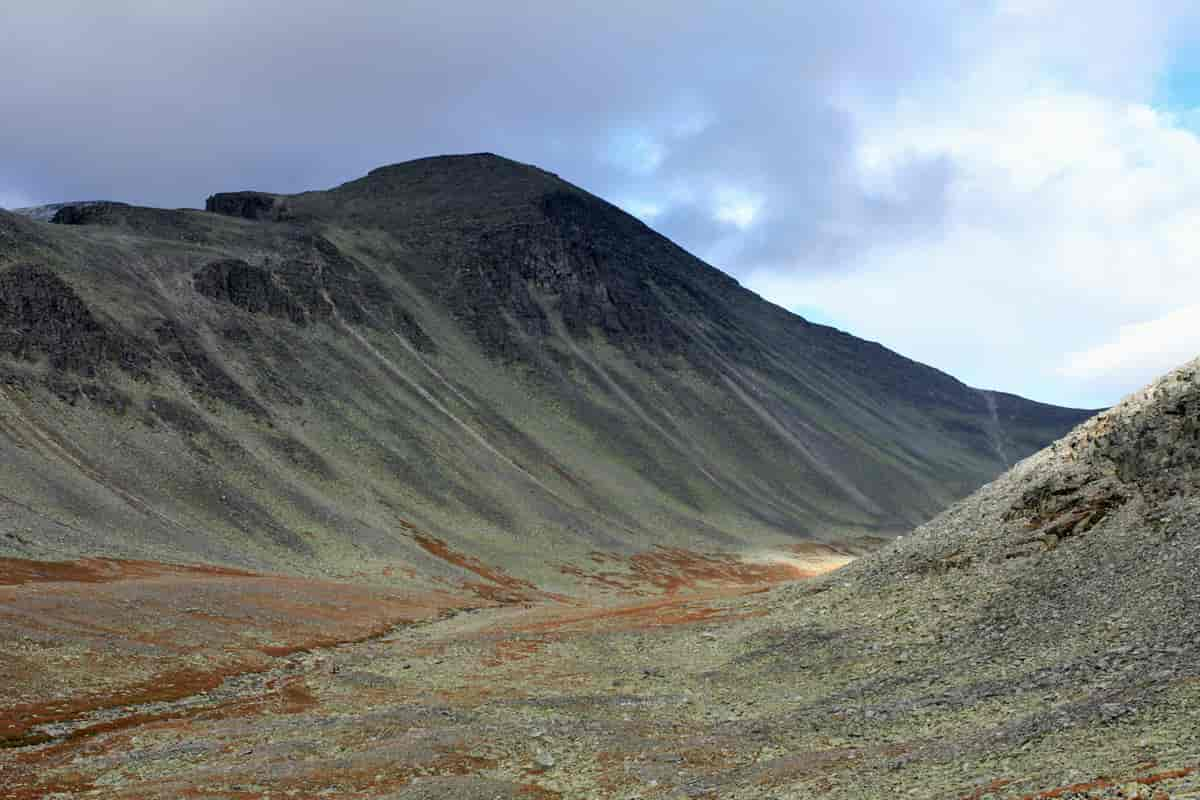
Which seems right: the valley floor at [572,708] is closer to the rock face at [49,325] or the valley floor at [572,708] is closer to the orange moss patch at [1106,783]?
the orange moss patch at [1106,783]

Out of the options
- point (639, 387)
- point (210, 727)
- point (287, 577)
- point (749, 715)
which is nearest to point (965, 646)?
point (749, 715)

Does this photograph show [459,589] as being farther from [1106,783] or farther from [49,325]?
[1106,783]

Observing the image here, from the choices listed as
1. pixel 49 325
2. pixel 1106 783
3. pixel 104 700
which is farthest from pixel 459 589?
pixel 1106 783

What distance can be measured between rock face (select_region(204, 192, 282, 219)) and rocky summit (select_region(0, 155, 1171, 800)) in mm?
39915

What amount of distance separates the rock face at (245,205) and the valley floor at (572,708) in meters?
152

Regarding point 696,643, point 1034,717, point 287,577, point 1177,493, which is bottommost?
point 287,577

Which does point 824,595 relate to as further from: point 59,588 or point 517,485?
point 517,485

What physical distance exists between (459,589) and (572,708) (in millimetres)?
54764

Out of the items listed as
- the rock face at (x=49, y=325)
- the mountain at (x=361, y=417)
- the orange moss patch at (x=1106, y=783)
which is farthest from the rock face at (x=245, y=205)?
the orange moss patch at (x=1106, y=783)

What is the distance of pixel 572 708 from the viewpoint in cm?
3291

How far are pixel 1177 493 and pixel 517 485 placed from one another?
9518 centimetres

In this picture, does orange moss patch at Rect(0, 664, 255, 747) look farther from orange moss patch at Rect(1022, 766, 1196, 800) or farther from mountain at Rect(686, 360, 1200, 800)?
orange moss patch at Rect(1022, 766, 1196, 800)

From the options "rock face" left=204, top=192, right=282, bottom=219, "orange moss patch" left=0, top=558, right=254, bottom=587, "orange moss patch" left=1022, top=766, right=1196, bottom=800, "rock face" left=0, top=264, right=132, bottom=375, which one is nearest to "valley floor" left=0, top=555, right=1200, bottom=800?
"orange moss patch" left=1022, top=766, right=1196, bottom=800

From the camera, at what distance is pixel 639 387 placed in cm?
18112
